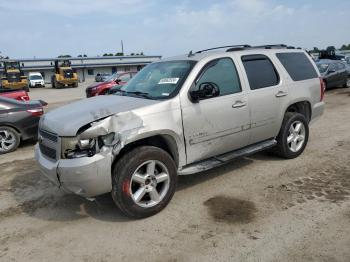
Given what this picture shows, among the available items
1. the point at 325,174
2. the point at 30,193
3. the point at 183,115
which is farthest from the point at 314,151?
the point at 30,193

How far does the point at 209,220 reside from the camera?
4137 millimetres

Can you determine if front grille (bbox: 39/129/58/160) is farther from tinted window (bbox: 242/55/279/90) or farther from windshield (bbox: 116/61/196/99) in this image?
tinted window (bbox: 242/55/279/90)

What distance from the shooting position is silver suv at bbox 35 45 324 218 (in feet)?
12.9

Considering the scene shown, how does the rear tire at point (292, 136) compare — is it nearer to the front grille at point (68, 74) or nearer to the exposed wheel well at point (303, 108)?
the exposed wheel well at point (303, 108)

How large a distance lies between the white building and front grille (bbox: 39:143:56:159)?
57.7m

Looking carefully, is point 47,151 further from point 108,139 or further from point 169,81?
point 169,81

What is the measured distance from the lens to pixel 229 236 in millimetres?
3764

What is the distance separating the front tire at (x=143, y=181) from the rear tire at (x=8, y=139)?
490 centimetres

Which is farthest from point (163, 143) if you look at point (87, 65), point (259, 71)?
point (87, 65)

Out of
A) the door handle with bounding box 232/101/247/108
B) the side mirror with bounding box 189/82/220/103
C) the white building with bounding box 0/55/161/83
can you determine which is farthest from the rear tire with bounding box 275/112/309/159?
the white building with bounding box 0/55/161/83

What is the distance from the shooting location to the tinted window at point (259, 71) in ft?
17.5

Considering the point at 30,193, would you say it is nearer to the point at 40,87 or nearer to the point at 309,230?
the point at 309,230

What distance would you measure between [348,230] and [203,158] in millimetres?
1912

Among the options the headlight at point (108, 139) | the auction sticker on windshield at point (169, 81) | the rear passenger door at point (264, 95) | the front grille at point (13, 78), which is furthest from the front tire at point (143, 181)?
the front grille at point (13, 78)
